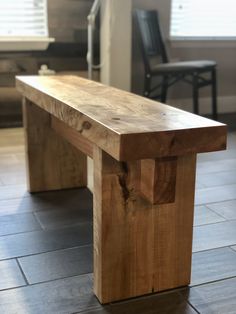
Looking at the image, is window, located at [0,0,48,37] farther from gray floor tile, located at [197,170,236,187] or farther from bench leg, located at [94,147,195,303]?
bench leg, located at [94,147,195,303]

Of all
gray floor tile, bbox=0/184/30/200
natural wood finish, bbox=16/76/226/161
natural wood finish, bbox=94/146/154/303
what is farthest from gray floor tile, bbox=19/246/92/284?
gray floor tile, bbox=0/184/30/200

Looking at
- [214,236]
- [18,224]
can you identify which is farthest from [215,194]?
[18,224]

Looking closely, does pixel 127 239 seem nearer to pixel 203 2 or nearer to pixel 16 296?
pixel 16 296

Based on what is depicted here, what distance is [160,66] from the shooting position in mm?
3459

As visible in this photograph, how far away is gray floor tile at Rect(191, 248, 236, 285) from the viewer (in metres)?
A: 1.43

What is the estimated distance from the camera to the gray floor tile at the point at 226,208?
1904 mm

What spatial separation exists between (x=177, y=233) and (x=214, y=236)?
1.42 feet

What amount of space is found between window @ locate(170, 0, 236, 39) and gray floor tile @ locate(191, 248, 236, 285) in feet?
9.00

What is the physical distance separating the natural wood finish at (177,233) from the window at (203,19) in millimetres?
2900

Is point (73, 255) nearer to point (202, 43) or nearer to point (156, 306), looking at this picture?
point (156, 306)

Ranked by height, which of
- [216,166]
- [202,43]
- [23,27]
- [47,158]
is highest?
[23,27]

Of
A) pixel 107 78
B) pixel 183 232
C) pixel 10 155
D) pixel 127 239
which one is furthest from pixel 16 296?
pixel 107 78

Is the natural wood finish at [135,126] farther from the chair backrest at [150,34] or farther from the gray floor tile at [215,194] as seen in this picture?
the chair backrest at [150,34]

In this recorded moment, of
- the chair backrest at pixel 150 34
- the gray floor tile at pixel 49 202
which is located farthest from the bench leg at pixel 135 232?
the chair backrest at pixel 150 34
